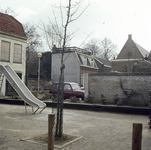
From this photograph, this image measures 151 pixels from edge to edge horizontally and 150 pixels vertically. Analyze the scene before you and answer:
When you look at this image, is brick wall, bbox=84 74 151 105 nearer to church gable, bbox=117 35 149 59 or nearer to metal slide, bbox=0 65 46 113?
metal slide, bbox=0 65 46 113

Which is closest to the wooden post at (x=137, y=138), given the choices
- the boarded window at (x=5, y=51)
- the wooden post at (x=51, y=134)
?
the wooden post at (x=51, y=134)

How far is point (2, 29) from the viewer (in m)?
20.5

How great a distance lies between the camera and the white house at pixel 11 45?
20.4m

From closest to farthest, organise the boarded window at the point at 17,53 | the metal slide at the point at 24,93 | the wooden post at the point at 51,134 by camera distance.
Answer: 1. the wooden post at the point at 51,134
2. the metal slide at the point at 24,93
3. the boarded window at the point at 17,53

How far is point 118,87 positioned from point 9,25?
566 inches

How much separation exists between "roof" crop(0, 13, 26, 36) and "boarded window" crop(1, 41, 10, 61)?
4.58 ft

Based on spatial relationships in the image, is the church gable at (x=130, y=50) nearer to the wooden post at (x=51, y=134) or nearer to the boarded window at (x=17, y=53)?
the boarded window at (x=17, y=53)

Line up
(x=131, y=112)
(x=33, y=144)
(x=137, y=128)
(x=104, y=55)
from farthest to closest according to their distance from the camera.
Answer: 1. (x=104, y=55)
2. (x=131, y=112)
3. (x=33, y=144)
4. (x=137, y=128)

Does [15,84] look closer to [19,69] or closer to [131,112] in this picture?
[131,112]

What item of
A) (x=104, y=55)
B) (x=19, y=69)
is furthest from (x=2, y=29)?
(x=104, y=55)

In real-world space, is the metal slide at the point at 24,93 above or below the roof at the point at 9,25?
below

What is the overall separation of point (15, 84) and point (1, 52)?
10072 mm

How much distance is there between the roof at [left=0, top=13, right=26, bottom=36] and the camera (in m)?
21.0

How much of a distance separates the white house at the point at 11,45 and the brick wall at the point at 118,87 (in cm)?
904
